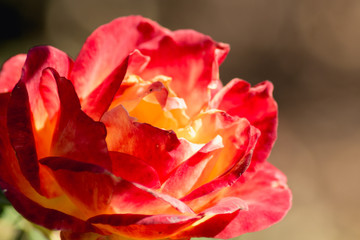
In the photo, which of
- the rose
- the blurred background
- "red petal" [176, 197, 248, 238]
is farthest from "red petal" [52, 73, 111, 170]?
the blurred background

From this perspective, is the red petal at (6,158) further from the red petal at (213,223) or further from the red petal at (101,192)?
the red petal at (213,223)

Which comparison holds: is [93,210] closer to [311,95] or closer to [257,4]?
[311,95]

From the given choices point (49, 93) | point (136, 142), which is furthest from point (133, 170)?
point (49, 93)

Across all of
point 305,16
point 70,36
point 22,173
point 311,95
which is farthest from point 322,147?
point 22,173

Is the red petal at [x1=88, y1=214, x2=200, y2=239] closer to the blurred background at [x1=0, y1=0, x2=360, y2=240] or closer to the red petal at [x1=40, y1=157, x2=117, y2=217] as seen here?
the red petal at [x1=40, y1=157, x2=117, y2=217]

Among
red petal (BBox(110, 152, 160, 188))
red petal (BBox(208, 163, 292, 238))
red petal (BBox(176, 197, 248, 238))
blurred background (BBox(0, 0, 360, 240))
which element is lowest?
blurred background (BBox(0, 0, 360, 240))

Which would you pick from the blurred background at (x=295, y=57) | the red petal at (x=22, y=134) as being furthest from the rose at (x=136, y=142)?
the blurred background at (x=295, y=57)
